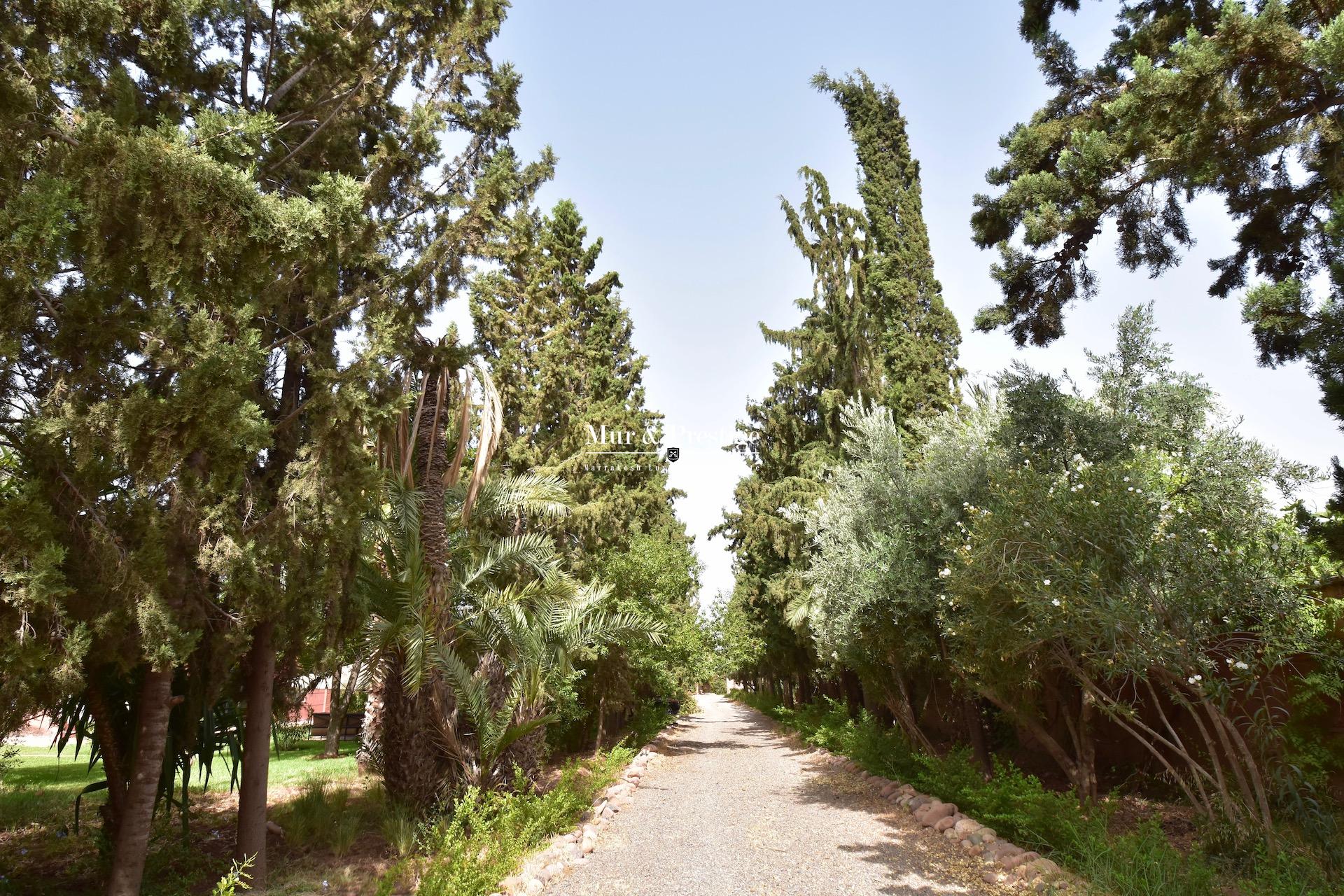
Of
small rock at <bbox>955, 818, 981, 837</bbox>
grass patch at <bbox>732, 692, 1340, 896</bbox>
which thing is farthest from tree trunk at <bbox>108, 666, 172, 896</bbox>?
small rock at <bbox>955, 818, 981, 837</bbox>

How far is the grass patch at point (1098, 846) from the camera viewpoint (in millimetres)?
4969

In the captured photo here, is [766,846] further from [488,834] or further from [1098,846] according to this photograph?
[1098,846]

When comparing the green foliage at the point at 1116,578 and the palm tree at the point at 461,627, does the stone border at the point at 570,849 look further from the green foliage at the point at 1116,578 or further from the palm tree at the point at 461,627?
the green foliage at the point at 1116,578

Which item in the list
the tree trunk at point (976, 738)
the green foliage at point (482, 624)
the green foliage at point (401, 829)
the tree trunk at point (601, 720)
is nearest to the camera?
the green foliage at point (401, 829)

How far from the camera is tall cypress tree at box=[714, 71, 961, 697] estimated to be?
14.9 meters

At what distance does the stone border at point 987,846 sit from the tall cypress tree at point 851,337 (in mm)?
5763

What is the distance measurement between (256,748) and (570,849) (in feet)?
11.1

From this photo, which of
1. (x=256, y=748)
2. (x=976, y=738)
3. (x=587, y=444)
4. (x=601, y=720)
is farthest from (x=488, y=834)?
(x=587, y=444)

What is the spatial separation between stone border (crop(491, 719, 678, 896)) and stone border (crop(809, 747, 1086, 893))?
3.96 metres

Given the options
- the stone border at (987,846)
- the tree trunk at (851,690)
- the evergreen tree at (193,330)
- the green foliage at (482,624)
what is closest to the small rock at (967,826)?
the stone border at (987,846)

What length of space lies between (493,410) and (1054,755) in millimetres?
8343

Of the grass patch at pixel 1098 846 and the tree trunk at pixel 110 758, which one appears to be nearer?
the grass patch at pixel 1098 846

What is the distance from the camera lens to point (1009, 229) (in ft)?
24.0

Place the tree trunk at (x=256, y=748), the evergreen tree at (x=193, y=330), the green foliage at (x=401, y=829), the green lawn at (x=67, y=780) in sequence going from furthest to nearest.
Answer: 1. the green lawn at (x=67, y=780)
2. the green foliage at (x=401, y=829)
3. the tree trunk at (x=256, y=748)
4. the evergreen tree at (x=193, y=330)
